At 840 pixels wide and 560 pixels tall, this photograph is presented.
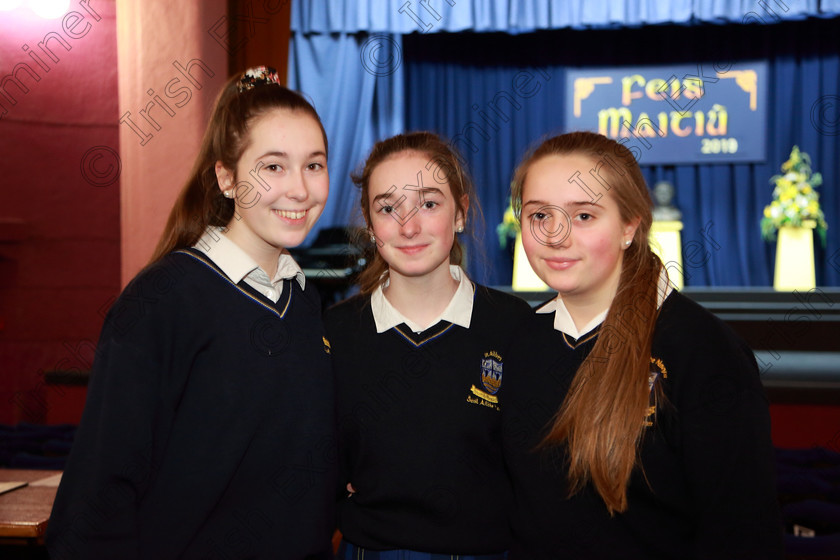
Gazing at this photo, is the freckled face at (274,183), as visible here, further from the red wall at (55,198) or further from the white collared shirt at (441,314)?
the red wall at (55,198)

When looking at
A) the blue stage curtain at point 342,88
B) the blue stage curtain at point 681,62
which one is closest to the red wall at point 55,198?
the blue stage curtain at point 342,88

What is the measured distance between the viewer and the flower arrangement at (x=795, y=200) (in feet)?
21.9

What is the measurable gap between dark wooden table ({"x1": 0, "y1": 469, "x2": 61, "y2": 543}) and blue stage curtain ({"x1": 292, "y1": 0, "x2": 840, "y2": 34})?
17.2 feet

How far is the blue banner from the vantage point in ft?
23.7

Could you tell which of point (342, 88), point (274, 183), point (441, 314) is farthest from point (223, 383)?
point (342, 88)

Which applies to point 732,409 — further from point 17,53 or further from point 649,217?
point 17,53

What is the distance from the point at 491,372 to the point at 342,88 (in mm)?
5854

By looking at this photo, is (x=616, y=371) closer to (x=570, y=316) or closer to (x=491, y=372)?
(x=570, y=316)

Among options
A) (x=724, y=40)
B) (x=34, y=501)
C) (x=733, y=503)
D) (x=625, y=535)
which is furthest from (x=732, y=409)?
(x=724, y=40)

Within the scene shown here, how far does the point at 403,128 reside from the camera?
7.44 meters

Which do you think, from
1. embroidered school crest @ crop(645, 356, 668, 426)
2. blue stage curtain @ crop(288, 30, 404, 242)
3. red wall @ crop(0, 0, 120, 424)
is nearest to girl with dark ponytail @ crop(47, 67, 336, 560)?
embroidered school crest @ crop(645, 356, 668, 426)

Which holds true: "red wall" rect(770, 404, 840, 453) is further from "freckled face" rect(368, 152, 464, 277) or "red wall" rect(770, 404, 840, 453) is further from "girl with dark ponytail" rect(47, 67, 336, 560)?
"girl with dark ponytail" rect(47, 67, 336, 560)

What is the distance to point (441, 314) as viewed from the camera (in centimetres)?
147

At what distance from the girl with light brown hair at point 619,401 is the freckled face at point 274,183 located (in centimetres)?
41
